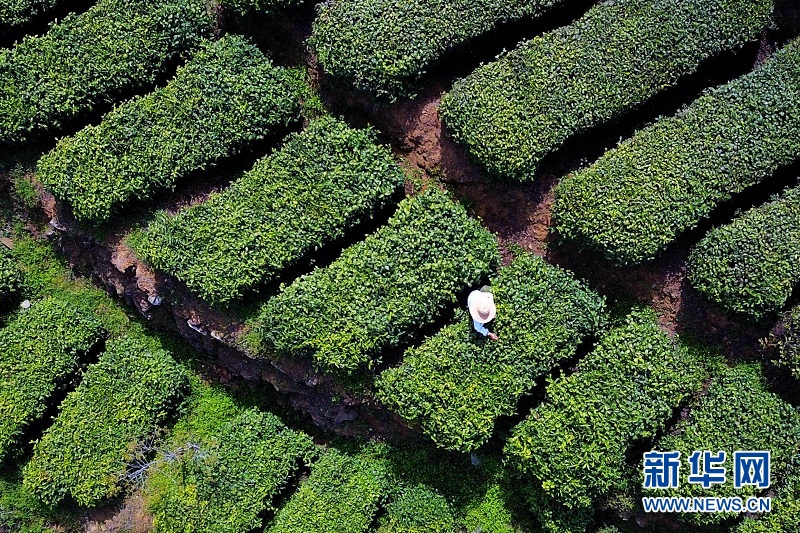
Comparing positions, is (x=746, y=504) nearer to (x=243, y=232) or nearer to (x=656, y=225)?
(x=656, y=225)

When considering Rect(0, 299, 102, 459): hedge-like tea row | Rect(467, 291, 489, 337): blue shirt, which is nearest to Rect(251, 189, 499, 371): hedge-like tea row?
Rect(467, 291, 489, 337): blue shirt

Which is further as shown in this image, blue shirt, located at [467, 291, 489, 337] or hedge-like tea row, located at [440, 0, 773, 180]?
blue shirt, located at [467, 291, 489, 337]

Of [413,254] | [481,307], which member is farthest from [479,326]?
[413,254]

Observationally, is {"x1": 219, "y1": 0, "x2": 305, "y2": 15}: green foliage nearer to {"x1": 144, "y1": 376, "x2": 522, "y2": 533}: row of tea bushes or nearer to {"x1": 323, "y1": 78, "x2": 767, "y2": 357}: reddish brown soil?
{"x1": 323, "y1": 78, "x2": 767, "y2": 357}: reddish brown soil

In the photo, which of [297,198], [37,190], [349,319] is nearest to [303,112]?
[297,198]

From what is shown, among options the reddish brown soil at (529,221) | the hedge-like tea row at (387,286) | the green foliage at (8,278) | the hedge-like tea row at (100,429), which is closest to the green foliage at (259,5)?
the reddish brown soil at (529,221)

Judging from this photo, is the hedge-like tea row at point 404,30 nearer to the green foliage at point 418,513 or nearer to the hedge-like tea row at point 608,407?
the hedge-like tea row at point 608,407
